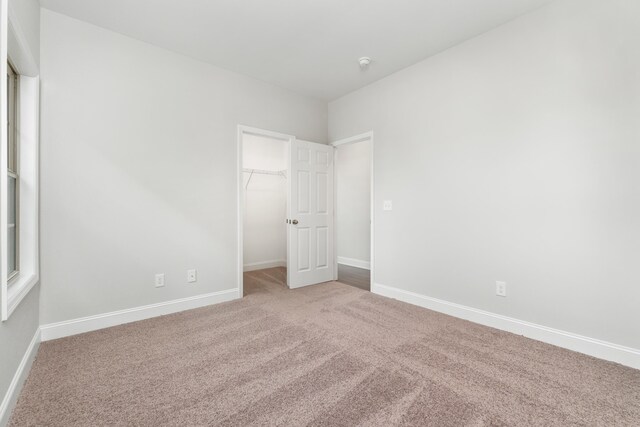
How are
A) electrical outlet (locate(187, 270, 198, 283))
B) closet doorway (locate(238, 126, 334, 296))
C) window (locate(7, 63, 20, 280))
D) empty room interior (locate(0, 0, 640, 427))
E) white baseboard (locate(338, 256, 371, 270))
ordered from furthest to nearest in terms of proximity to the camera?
white baseboard (locate(338, 256, 371, 270)), closet doorway (locate(238, 126, 334, 296)), electrical outlet (locate(187, 270, 198, 283)), window (locate(7, 63, 20, 280)), empty room interior (locate(0, 0, 640, 427))

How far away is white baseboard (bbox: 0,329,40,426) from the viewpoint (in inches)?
54.4

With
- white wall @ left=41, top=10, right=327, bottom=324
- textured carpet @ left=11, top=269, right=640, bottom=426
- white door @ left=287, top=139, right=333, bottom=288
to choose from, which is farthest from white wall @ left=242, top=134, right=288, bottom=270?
textured carpet @ left=11, top=269, right=640, bottom=426

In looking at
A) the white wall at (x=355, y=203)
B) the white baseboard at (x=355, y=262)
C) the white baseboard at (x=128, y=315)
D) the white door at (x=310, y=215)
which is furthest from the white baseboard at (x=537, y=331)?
the white baseboard at (x=128, y=315)

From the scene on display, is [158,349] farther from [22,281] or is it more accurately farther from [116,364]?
[22,281]

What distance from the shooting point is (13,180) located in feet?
6.58

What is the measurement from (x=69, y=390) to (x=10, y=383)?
0.89 feet

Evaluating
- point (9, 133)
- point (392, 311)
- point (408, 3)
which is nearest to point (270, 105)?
point (408, 3)

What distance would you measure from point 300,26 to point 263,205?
3.22m

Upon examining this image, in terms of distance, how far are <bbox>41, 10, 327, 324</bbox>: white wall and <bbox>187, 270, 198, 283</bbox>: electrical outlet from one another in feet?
0.16

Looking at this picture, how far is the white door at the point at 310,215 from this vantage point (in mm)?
3812

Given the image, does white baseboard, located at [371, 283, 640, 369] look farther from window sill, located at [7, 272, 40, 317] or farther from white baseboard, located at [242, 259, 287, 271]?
window sill, located at [7, 272, 40, 317]

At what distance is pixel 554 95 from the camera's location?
7.35 ft

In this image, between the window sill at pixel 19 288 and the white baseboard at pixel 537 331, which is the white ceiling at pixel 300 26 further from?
the white baseboard at pixel 537 331

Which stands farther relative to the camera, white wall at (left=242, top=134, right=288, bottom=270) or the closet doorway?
white wall at (left=242, top=134, right=288, bottom=270)
